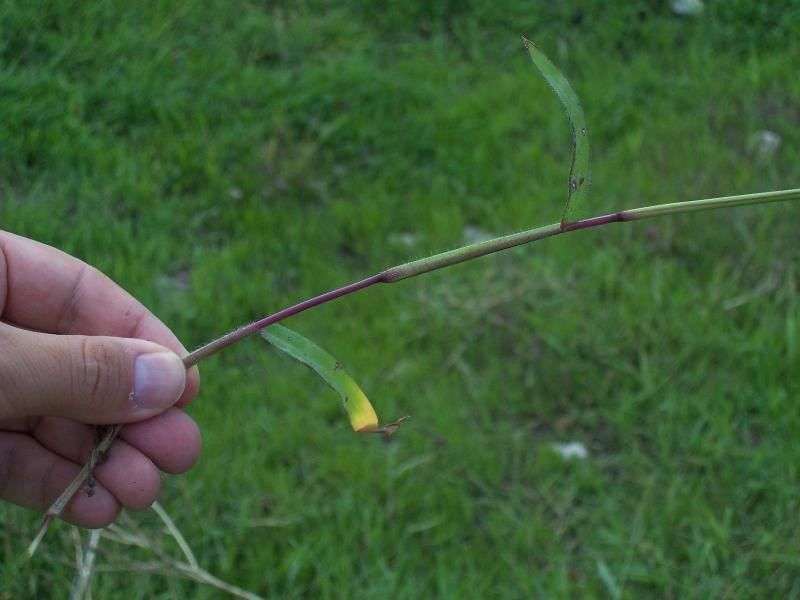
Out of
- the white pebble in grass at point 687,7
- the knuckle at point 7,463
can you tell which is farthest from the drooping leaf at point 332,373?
the white pebble in grass at point 687,7

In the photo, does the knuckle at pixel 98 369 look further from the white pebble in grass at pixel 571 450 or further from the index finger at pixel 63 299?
the white pebble in grass at pixel 571 450

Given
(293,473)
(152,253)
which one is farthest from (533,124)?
(293,473)

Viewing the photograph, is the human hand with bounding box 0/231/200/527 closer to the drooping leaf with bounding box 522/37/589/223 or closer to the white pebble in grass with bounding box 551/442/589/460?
the drooping leaf with bounding box 522/37/589/223

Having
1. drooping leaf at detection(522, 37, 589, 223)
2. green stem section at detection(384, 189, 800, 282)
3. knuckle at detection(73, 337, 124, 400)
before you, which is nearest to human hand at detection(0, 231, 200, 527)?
knuckle at detection(73, 337, 124, 400)

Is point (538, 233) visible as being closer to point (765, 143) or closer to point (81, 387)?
point (81, 387)

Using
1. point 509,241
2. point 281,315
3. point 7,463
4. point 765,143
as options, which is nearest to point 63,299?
point 7,463

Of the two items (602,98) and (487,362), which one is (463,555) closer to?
(487,362)
